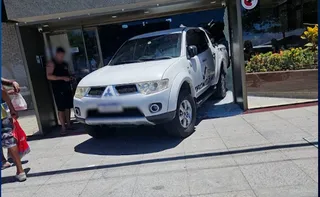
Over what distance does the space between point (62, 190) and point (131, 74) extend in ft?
6.44

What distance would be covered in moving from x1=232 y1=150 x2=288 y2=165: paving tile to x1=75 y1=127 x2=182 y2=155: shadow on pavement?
114 centimetres

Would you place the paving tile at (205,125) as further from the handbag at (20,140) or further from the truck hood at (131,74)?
the handbag at (20,140)

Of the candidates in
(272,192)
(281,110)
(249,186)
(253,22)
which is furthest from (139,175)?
(253,22)

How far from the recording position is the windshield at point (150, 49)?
5277 mm

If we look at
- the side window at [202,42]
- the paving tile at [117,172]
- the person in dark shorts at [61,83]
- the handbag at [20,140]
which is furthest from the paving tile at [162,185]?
the side window at [202,42]

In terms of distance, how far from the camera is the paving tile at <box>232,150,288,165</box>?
378 cm

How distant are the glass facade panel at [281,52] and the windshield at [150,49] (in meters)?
2.06

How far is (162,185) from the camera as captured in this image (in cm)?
348

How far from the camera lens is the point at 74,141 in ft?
18.4

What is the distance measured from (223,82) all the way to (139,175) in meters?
4.24

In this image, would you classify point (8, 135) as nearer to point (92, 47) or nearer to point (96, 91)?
point (96, 91)

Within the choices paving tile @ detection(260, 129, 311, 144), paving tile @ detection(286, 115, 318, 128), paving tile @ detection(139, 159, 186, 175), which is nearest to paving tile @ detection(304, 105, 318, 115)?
paving tile @ detection(286, 115, 318, 128)

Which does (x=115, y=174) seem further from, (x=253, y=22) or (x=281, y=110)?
(x=253, y=22)

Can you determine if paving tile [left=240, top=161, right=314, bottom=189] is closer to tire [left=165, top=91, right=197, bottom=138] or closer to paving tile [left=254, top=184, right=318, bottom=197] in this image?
paving tile [left=254, top=184, right=318, bottom=197]
